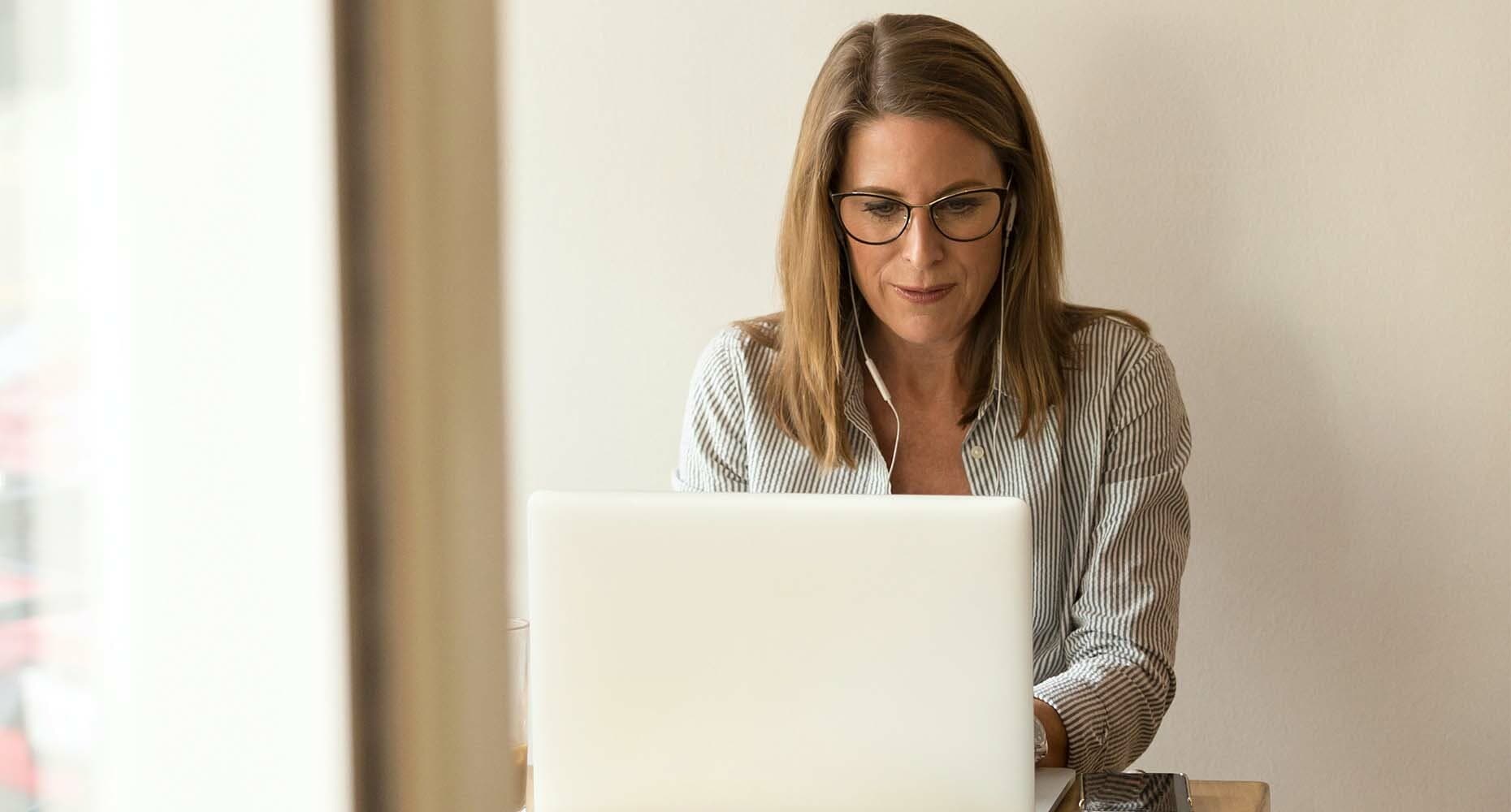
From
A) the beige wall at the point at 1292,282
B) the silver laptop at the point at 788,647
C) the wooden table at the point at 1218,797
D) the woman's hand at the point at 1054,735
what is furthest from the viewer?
the beige wall at the point at 1292,282

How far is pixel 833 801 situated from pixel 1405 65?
113 cm

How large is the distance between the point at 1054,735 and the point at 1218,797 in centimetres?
16

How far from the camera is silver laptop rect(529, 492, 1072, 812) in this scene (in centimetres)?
91

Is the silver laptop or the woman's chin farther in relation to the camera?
the woman's chin

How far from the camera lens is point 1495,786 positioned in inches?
65.5

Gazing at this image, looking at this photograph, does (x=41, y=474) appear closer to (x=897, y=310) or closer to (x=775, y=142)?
(x=897, y=310)

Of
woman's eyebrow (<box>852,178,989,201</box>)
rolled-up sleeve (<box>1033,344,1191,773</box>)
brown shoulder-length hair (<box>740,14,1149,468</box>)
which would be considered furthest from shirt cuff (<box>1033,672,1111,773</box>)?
woman's eyebrow (<box>852,178,989,201</box>)

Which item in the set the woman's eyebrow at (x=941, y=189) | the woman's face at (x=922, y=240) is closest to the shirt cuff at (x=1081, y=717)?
the woman's face at (x=922, y=240)

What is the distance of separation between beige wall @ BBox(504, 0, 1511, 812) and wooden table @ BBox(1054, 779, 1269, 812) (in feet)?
1.71

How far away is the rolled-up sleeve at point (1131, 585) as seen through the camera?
133cm

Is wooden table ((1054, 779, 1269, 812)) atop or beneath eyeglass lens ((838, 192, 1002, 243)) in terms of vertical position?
beneath

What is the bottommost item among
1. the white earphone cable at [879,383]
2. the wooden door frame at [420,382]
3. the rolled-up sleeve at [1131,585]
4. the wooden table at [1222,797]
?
the wooden table at [1222,797]

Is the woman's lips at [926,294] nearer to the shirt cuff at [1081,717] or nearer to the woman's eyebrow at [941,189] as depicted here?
the woman's eyebrow at [941,189]

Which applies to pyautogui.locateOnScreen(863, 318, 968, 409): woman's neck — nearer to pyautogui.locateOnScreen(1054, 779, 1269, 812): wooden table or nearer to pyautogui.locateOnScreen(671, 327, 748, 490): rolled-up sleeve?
pyautogui.locateOnScreen(671, 327, 748, 490): rolled-up sleeve
